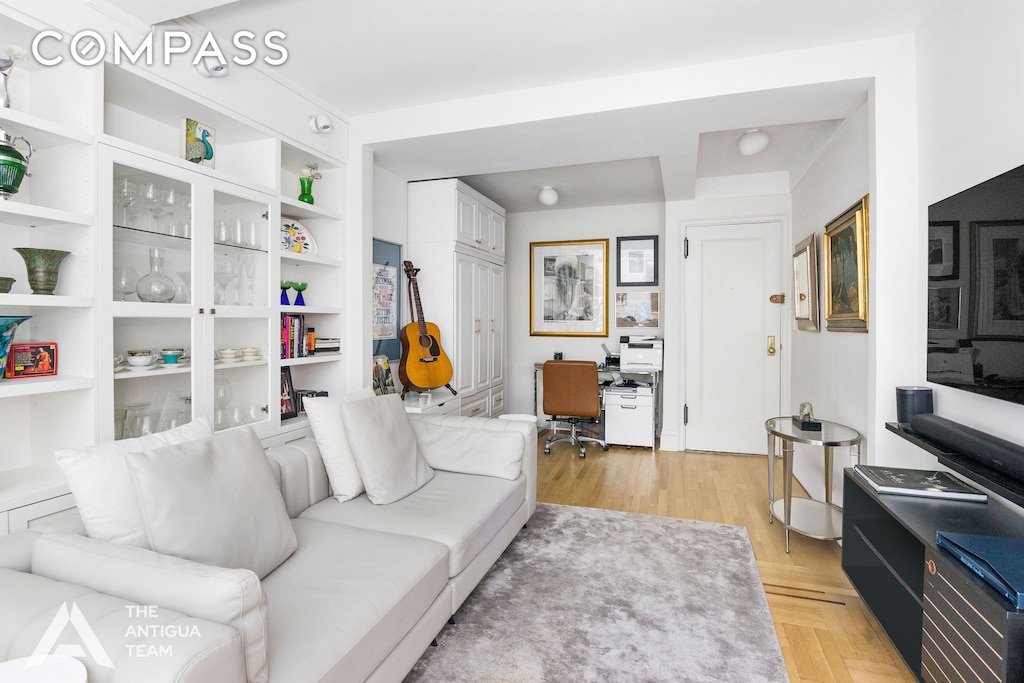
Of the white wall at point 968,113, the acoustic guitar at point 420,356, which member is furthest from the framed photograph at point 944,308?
the acoustic guitar at point 420,356

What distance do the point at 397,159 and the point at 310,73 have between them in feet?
2.99

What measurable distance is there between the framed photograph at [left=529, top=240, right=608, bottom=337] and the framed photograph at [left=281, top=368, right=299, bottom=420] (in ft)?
10.4

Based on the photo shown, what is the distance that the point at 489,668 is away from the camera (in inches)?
69.1

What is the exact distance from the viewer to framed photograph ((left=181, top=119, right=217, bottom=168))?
232cm

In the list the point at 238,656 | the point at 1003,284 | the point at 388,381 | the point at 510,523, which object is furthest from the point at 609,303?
the point at 238,656

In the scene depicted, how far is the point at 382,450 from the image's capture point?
229 cm

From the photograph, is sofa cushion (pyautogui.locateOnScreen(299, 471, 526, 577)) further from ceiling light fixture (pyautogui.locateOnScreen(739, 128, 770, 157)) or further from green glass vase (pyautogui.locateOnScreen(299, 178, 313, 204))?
ceiling light fixture (pyautogui.locateOnScreen(739, 128, 770, 157))

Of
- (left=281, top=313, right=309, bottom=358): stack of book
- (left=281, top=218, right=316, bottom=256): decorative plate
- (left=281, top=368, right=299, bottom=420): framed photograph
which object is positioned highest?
(left=281, top=218, right=316, bottom=256): decorative plate

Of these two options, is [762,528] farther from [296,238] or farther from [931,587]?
[296,238]

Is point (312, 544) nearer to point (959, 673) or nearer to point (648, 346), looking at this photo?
point (959, 673)

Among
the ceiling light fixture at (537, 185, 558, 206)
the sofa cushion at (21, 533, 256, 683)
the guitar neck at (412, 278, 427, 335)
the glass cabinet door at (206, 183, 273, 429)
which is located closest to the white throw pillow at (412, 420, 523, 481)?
the glass cabinet door at (206, 183, 273, 429)

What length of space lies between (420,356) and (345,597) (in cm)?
236

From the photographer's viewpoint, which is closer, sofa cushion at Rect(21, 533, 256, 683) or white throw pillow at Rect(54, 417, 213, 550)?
sofa cushion at Rect(21, 533, 256, 683)

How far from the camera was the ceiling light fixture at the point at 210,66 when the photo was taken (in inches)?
89.1
